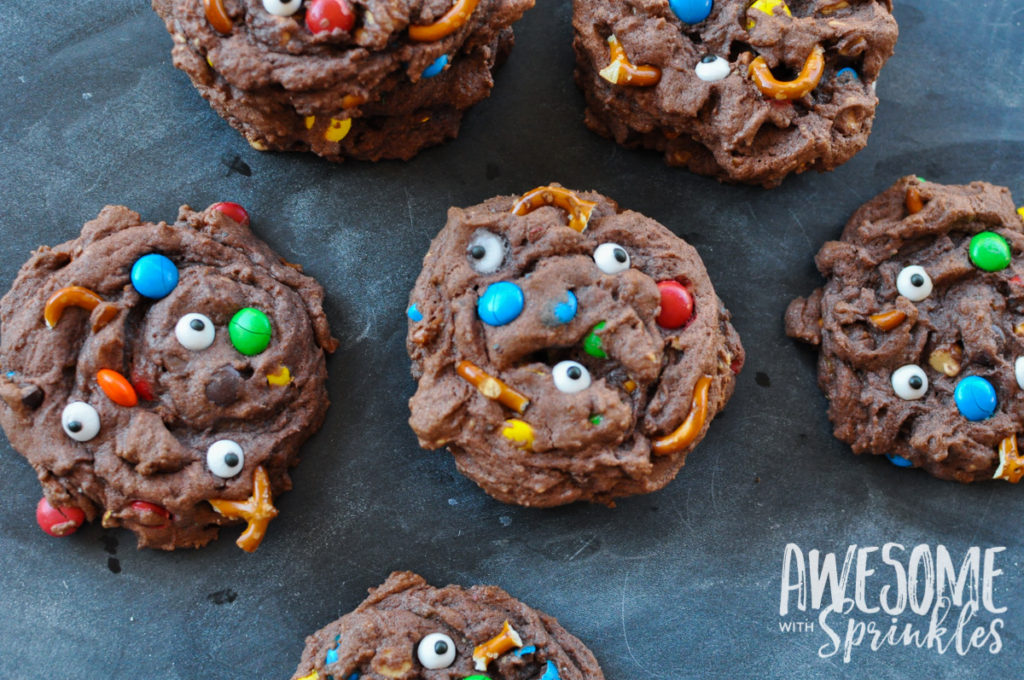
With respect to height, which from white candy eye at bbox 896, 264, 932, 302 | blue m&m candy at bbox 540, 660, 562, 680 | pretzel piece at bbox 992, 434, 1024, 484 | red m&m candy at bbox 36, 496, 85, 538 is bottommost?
blue m&m candy at bbox 540, 660, 562, 680

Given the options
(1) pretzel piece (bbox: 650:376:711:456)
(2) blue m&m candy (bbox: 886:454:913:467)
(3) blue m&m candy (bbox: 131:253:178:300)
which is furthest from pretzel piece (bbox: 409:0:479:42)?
(2) blue m&m candy (bbox: 886:454:913:467)

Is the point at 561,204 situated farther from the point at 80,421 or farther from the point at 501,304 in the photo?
the point at 80,421

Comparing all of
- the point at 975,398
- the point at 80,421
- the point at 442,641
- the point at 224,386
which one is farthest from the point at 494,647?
the point at 975,398

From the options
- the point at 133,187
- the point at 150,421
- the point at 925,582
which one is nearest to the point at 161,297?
the point at 150,421

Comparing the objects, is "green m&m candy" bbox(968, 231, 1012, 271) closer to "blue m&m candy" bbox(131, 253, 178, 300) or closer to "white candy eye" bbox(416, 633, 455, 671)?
"white candy eye" bbox(416, 633, 455, 671)

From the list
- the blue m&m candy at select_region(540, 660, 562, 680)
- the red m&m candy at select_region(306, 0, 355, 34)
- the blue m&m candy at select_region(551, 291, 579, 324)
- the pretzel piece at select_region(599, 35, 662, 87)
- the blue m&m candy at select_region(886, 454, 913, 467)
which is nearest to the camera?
the red m&m candy at select_region(306, 0, 355, 34)

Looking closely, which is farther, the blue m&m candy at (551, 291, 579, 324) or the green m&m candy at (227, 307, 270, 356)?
the green m&m candy at (227, 307, 270, 356)

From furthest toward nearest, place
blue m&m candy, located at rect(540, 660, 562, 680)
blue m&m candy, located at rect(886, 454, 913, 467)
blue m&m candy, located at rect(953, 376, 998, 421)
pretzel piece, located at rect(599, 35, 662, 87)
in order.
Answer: blue m&m candy, located at rect(886, 454, 913, 467) → blue m&m candy, located at rect(953, 376, 998, 421) → pretzel piece, located at rect(599, 35, 662, 87) → blue m&m candy, located at rect(540, 660, 562, 680)
